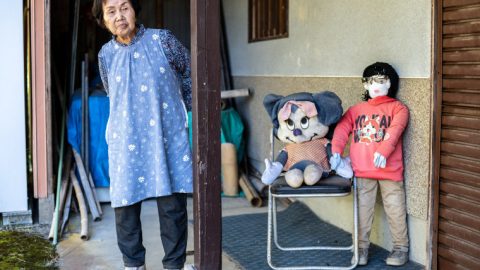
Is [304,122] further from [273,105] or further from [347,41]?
[347,41]

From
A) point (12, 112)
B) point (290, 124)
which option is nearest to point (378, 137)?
point (290, 124)

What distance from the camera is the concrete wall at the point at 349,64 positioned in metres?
4.32

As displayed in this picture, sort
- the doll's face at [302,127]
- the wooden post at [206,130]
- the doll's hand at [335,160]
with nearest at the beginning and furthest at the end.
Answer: the wooden post at [206,130]
the doll's hand at [335,160]
the doll's face at [302,127]

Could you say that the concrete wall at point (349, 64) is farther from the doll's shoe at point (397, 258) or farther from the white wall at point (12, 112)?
the white wall at point (12, 112)

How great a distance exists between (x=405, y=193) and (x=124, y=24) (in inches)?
85.4

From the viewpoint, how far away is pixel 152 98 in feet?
12.6

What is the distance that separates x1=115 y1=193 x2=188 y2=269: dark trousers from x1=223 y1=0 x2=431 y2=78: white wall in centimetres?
178

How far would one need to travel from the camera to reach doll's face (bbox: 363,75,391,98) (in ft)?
14.6

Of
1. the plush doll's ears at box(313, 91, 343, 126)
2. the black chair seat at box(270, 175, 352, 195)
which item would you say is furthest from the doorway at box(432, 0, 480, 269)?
the plush doll's ears at box(313, 91, 343, 126)

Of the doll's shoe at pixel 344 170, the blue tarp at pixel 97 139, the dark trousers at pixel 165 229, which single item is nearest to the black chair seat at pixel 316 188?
the doll's shoe at pixel 344 170

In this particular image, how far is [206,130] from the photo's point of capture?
3393 millimetres

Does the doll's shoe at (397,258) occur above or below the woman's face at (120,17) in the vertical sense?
below

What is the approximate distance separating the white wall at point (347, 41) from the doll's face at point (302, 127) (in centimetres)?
59

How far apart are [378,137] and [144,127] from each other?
5.19 ft
